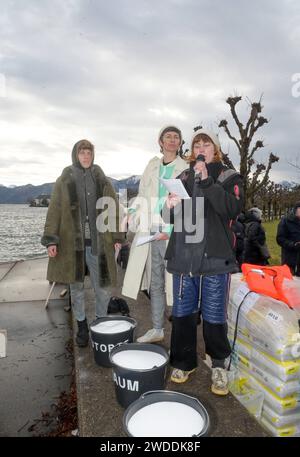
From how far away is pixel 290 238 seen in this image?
6582 mm

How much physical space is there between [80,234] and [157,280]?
101cm

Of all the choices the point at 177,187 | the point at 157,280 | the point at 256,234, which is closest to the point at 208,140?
the point at 177,187

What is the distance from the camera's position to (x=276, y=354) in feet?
8.70

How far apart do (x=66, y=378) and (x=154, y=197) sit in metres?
2.41

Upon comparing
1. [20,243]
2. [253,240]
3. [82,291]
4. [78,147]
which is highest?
[78,147]

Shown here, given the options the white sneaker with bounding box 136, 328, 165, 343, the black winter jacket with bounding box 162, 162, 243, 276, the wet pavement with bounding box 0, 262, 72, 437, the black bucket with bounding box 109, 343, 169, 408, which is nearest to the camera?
the black bucket with bounding box 109, 343, 169, 408

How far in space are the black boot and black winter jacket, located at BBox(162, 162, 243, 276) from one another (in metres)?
1.56

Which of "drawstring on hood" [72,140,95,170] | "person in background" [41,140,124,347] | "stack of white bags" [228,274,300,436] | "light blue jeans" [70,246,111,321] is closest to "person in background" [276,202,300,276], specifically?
"stack of white bags" [228,274,300,436]

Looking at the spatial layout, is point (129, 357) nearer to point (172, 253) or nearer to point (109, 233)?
point (172, 253)

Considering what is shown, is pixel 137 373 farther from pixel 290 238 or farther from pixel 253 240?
pixel 290 238

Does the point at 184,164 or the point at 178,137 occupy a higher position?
the point at 178,137

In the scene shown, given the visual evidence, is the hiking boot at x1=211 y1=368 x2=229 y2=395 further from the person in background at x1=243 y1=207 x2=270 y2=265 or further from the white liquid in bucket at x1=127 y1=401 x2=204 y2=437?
the person in background at x1=243 y1=207 x2=270 y2=265

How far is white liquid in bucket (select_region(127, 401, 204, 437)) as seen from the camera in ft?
6.57

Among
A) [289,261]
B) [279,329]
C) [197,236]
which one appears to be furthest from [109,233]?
[289,261]
